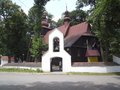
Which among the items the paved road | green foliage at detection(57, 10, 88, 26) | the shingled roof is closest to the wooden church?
the shingled roof

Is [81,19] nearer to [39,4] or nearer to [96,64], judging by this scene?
[39,4]

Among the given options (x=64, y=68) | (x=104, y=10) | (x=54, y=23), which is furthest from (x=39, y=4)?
(x=54, y=23)

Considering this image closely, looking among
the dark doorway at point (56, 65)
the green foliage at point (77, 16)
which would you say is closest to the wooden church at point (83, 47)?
the dark doorway at point (56, 65)

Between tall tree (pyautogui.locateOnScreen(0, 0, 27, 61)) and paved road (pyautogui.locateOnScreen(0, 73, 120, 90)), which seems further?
tall tree (pyautogui.locateOnScreen(0, 0, 27, 61))

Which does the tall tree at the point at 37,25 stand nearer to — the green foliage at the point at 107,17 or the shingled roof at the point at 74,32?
the shingled roof at the point at 74,32

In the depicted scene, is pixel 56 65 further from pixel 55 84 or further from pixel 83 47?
pixel 55 84

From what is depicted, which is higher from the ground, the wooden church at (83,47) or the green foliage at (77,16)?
the green foliage at (77,16)

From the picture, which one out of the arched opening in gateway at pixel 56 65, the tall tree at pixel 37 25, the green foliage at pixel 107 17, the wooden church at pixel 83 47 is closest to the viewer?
the green foliage at pixel 107 17

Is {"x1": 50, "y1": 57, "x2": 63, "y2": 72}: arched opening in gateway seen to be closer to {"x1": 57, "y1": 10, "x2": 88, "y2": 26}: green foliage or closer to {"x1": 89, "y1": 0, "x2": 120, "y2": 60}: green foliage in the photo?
{"x1": 89, "y1": 0, "x2": 120, "y2": 60}: green foliage

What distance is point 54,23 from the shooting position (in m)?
84.5

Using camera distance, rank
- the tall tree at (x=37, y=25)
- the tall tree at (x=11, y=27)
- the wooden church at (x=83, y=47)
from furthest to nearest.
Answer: the tall tree at (x=11, y=27) → the wooden church at (x=83, y=47) → the tall tree at (x=37, y=25)

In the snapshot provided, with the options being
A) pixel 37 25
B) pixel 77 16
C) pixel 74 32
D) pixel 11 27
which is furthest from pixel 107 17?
pixel 77 16

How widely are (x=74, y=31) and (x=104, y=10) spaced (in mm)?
29751

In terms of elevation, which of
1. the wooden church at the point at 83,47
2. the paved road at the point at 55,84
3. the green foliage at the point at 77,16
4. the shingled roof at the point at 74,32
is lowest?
the paved road at the point at 55,84
